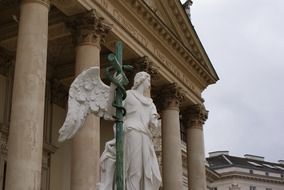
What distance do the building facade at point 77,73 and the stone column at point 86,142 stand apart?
3 cm

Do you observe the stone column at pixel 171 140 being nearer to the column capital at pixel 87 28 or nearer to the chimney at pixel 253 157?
the column capital at pixel 87 28

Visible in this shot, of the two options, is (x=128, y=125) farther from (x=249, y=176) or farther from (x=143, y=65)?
(x=249, y=176)

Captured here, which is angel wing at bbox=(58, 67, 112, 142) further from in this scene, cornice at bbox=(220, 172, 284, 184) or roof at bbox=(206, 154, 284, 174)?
roof at bbox=(206, 154, 284, 174)

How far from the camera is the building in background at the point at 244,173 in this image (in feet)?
246

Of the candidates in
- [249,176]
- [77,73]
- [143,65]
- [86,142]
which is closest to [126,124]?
[86,142]

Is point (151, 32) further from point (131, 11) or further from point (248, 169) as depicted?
point (248, 169)

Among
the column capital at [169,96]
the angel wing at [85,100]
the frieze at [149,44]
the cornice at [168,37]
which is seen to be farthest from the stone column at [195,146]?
the angel wing at [85,100]

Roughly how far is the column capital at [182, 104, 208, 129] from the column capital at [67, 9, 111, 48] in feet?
38.4

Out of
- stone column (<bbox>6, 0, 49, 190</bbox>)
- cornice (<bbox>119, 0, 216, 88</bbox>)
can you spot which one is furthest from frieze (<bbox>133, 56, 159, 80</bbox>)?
stone column (<bbox>6, 0, 49, 190</bbox>)

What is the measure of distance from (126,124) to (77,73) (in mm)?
11742

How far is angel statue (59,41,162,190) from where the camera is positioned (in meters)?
8.27

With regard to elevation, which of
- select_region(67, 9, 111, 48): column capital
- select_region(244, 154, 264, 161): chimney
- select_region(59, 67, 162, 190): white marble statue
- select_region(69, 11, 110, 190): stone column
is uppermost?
select_region(244, 154, 264, 161): chimney

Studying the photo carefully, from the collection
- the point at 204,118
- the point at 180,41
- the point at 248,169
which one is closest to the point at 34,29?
the point at 180,41

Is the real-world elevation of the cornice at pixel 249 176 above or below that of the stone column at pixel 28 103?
above
